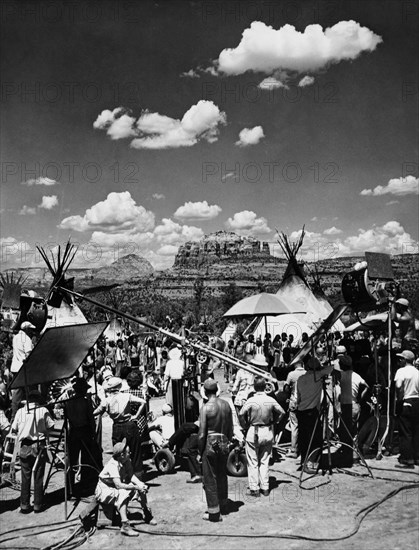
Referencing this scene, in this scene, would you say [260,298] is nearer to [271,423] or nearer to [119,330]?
[271,423]

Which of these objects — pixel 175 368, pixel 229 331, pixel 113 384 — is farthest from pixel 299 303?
pixel 113 384

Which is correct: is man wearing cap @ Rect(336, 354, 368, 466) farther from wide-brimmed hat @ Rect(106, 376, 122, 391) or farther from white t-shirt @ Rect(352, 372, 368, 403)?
wide-brimmed hat @ Rect(106, 376, 122, 391)

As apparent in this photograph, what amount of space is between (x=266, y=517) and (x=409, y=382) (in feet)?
11.5

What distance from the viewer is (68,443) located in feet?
24.8

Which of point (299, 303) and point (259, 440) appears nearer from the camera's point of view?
point (259, 440)

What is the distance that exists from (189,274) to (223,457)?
171m

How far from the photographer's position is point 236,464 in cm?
831

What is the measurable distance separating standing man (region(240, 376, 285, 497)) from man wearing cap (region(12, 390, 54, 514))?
2916 millimetres

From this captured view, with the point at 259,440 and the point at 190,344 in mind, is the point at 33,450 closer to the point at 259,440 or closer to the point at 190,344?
the point at 190,344

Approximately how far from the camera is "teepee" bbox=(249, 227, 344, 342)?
24.3 meters

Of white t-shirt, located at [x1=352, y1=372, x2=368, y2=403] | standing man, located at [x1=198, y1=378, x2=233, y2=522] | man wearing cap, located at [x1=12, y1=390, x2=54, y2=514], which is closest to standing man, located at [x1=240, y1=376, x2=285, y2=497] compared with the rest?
standing man, located at [x1=198, y1=378, x2=233, y2=522]

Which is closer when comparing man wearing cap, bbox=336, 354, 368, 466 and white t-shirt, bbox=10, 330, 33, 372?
man wearing cap, bbox=336, 354, 368, 466

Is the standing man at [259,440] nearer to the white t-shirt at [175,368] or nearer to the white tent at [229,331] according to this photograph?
the white t-shirt at [175,368]

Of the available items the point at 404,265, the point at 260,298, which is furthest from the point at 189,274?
the point at 260,298
